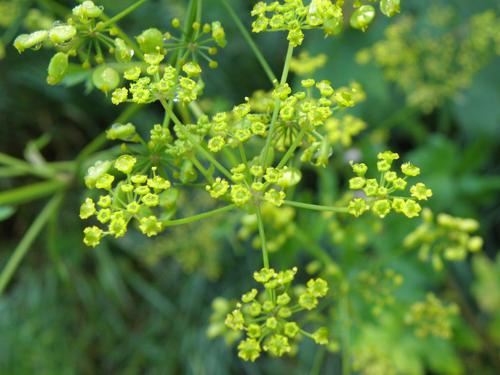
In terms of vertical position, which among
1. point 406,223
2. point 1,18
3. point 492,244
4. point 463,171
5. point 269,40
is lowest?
point 492,244

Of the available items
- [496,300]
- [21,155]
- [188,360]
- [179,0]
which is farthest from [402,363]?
[21,155]

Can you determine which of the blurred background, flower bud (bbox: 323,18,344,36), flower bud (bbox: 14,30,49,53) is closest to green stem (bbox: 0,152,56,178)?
the blurred background

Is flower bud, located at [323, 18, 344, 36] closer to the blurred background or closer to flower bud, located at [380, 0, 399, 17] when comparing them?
flower bud, located at [380, 0, 399, 17]

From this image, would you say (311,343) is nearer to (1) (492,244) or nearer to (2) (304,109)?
(1) (492,244)

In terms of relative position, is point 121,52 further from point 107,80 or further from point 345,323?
point 345,323

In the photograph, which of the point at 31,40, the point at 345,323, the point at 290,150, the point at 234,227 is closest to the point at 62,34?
the point at 31,40

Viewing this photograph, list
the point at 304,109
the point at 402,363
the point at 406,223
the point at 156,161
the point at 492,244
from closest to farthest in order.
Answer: the point at 304,109 → the point at 156,161 → the point at 406,223 → the point at 402,363 → the point at 492,244

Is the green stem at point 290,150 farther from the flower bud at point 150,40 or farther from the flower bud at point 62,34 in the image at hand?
the flower bud at point 62,34

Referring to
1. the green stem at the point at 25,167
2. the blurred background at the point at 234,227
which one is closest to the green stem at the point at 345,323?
the blurred background at the point at 234,227

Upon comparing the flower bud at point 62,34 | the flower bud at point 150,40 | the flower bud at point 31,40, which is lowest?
the flower bud at point 150,40
